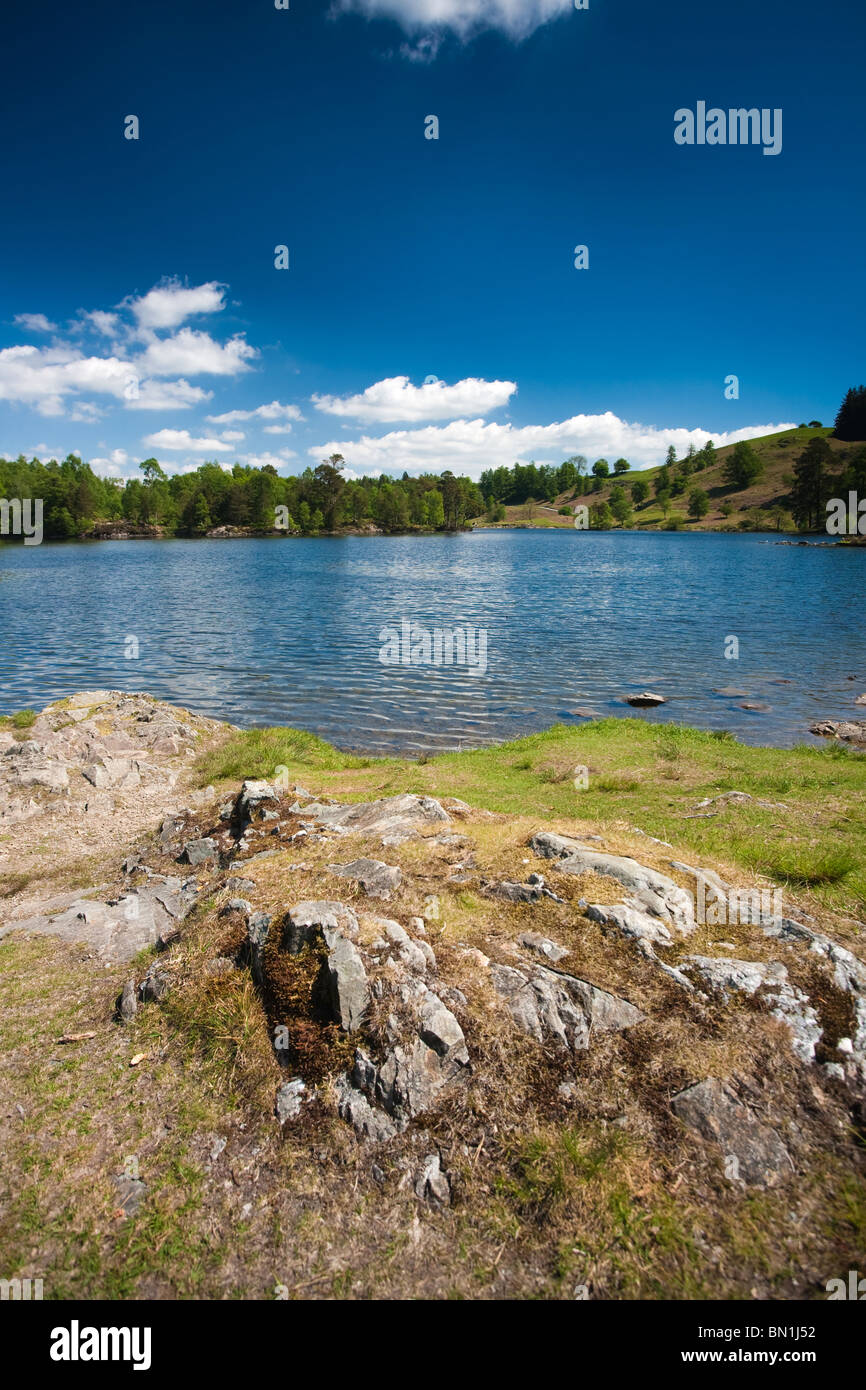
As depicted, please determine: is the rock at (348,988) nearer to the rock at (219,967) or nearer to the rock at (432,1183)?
the rock at (432,1183)

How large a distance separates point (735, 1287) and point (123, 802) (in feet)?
49.8

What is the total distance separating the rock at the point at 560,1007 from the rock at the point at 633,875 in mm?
1561

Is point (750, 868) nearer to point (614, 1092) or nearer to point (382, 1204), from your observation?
point (614, 1092)

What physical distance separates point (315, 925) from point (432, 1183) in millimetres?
2697

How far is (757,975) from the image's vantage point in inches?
251

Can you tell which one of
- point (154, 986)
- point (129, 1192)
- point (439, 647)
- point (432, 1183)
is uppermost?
point (439, 647)

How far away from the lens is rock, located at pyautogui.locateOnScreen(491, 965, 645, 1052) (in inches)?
235

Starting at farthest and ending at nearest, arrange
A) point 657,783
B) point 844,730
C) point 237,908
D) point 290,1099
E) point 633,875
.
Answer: point 844,730 → point 657,783 → point 633,875 → point 237,908 → point 290,1099

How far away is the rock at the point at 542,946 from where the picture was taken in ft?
22.2

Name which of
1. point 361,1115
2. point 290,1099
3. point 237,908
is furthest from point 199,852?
point 361,1115

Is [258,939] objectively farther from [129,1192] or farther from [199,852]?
[199,852]

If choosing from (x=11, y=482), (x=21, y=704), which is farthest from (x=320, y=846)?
(x=11, y=482)

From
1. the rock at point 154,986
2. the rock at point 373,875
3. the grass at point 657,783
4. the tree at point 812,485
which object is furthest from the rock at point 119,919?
the tree at point 812,485

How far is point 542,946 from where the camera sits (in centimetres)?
690
